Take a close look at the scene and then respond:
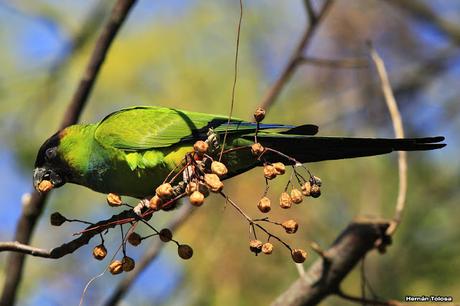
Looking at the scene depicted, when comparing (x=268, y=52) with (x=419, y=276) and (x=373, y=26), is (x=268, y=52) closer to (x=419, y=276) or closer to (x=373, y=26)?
(x=373, y=26)

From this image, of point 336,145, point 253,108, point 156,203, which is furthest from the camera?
point 253,108

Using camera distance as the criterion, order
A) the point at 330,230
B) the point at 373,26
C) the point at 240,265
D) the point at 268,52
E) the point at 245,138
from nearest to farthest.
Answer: the point at 245,138 < the point at 240,265 < the point at 330,230 < the point at 373,26 < the point at 268,52

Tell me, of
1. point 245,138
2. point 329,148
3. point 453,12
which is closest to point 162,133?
point 245,138

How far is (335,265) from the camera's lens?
143 inches

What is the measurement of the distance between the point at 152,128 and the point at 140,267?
1.03 metres

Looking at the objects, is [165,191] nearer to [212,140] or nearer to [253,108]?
[212,140]

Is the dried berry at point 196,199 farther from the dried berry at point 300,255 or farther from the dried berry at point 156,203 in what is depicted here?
the dried berry at point 300,255

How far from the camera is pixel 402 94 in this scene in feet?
22.6

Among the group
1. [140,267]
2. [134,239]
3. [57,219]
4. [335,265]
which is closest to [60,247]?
[57,219]

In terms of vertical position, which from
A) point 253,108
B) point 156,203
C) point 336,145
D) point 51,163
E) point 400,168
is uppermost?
point 156,203

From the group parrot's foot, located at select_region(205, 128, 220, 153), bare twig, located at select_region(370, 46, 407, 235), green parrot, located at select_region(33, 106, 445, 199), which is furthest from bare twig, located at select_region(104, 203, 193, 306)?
bare twig, located at select_region(370, 46, 407, 235)

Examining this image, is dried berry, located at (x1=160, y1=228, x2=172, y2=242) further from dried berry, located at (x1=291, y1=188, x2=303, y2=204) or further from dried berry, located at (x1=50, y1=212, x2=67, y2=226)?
dried berry, located at (x1=291, y1=188, x2=303, y2=204)

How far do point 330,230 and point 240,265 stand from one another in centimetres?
105

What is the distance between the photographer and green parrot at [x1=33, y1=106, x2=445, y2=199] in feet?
11.5
